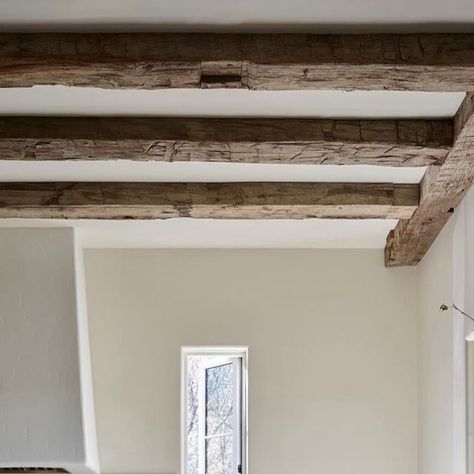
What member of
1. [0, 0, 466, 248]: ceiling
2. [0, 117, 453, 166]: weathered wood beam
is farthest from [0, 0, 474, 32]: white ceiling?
[0, 117, 453, 166]: weathered wood beam

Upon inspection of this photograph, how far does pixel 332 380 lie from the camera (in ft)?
20.7

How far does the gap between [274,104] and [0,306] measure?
247 cm

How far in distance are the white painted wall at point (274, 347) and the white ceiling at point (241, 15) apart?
3075mm

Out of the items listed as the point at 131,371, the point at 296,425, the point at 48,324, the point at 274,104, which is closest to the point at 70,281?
the point at 48,324

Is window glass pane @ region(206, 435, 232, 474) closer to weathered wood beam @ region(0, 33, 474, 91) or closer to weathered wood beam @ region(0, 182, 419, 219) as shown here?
weathered wood beam @ region(0, 182, 419, 219)

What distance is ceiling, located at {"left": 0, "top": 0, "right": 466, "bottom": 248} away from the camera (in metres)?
3.27

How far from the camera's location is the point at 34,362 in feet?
19.0

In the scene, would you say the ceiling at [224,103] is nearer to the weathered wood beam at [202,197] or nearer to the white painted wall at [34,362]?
the weathered wood beam at [202,197]

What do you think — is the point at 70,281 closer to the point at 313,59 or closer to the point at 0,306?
the point at 0,306

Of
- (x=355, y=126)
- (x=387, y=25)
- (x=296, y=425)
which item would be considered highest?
(x=387, y=25)

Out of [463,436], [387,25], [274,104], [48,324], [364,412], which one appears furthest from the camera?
[364,412]

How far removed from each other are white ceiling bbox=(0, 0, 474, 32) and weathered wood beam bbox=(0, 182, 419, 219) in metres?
1.76

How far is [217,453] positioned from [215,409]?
29 centimetres

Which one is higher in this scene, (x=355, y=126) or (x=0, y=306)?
(x=355, y=126)
